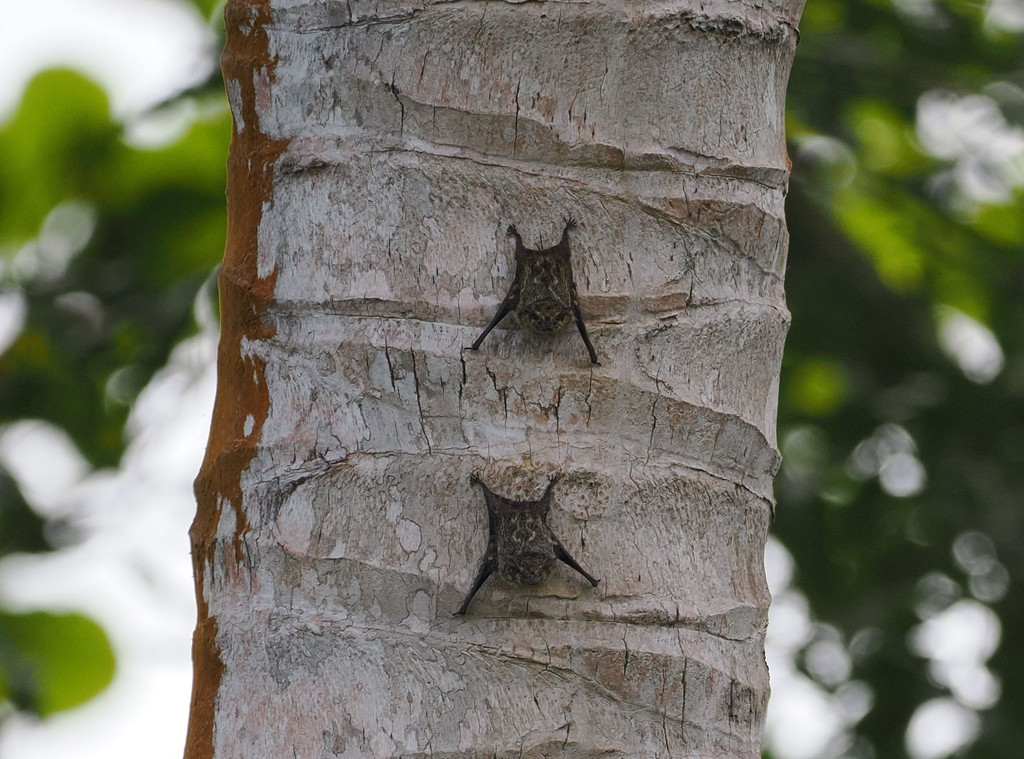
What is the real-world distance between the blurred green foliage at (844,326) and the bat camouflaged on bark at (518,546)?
2.07 m

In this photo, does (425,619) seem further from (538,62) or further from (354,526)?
(538,62)

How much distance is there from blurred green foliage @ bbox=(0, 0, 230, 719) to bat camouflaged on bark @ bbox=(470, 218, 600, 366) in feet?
6.56

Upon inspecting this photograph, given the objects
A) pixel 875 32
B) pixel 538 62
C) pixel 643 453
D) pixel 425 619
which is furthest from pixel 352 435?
pixel 875 32

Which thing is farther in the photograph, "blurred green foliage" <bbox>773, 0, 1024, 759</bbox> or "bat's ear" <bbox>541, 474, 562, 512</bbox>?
"blurred green foliage" <bbox>773, 0, 1024, 759</bbox>

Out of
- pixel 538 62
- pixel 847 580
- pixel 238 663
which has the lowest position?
pixel 238 663

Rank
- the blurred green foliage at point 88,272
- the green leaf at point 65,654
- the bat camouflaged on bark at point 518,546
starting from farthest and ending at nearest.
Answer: the green leaf at point 65,654 < the blurred green foliage at point 88,272 < the bat camouflaged on bark at point 518,546

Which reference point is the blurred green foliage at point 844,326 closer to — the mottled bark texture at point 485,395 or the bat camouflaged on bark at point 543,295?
the mottled bark texture at point 485,395

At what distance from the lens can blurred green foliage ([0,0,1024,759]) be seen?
11.2 feet

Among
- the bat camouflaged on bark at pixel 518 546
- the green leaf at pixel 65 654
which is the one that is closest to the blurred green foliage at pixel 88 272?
the green leaf at pixel 65 654

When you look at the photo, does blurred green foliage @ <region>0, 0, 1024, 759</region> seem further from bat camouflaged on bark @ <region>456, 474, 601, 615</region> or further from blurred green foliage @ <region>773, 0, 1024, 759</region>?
bat camouflaged on bark @ <region>456, 474, 601, 615</region>

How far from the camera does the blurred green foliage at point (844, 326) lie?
11.2 feet

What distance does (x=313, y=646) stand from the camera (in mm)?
1409

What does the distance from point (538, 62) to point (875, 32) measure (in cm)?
281

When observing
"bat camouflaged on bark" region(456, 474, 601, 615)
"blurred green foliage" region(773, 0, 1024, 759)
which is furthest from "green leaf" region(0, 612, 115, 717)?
"bat camouflaged on bark" region(456, 474, 601, 615)
